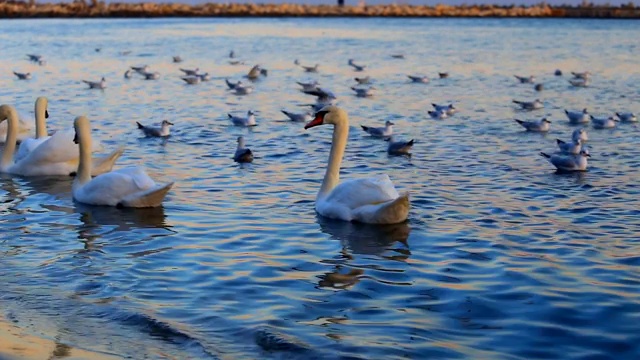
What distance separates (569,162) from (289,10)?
108992 millimetres

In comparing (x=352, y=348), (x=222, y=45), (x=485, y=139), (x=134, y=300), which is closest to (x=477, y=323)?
(x=352, y=348)

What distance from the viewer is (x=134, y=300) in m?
7.57

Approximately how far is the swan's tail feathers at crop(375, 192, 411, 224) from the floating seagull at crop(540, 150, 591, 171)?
12.7 feet

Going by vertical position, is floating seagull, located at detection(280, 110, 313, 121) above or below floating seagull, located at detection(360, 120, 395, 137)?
A: below

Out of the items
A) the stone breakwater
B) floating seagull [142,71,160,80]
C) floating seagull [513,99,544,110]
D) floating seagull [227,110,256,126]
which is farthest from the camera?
the stone breakwater

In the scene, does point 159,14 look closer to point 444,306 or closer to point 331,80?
point 331,80

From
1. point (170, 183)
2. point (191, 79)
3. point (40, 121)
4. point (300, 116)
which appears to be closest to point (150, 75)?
A: point (191, 79)

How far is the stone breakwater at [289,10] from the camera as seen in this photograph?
109 metres

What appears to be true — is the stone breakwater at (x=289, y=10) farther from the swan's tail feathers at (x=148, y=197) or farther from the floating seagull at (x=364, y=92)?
the swan's tail feathers at (x=148, y=197)

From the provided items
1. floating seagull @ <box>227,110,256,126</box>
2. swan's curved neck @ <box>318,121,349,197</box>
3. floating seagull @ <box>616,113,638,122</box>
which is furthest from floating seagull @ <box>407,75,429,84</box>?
swan's curved neck @ <box>318,121,349,197</box>

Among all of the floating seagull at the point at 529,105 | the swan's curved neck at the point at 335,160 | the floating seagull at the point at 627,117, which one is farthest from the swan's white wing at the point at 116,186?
the floating seagull at the point at 529,105

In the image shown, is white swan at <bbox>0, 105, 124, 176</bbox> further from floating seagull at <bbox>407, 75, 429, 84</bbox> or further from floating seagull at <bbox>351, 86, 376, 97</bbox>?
floating seagull at <bbox>407, 75, 429, 84</bbox>

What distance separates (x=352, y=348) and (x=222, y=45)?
153 ft

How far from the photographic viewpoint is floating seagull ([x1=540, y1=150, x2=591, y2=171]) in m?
13.4
